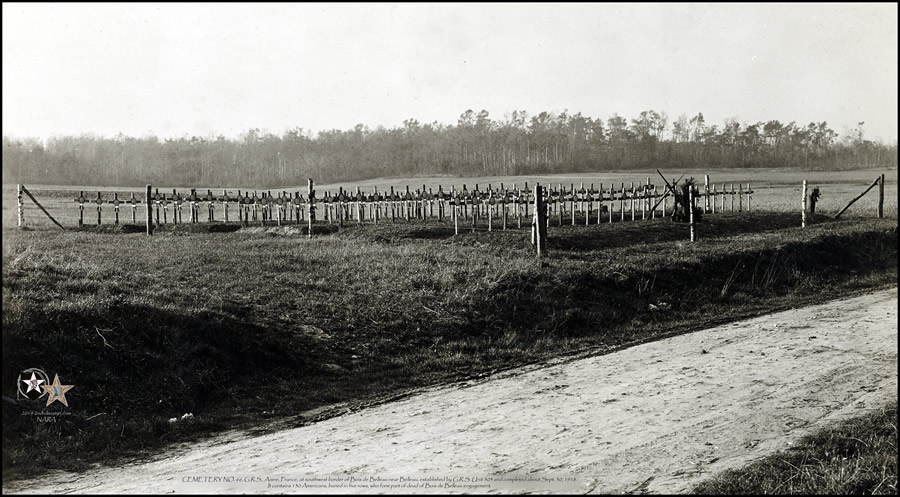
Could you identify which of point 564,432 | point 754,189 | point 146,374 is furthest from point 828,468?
point 754,189

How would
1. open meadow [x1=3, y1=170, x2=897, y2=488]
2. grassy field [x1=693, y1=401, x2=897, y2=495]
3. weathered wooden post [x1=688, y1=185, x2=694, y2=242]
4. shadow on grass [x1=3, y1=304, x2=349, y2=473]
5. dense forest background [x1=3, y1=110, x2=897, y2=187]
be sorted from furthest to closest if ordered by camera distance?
1. dense forest background [x1=3, y1=110, x2=897, y2=187]
2. weathered wooden post [x1=688, y1=185, x2=694, y2=242]
3. open meadow [x1=3, y1=170, x2=897, y2=488]
4. shadow on grass [x1=3, y1=304, x2=349, y2=473]
5. grassy field [x1=693, y1=401, x2=897, y2=495]

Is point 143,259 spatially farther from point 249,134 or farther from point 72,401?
point 249,134

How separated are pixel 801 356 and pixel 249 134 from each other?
104642 mm

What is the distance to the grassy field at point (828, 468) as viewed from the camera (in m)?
6.30

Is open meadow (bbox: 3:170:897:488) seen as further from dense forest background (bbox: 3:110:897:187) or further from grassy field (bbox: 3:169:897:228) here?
dense forest background (bbox: 3:110:897:187)

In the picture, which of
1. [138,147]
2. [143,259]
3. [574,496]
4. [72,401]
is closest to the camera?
[574,496]

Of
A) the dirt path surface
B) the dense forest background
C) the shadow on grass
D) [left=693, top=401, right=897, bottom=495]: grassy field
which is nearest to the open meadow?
the shadow on grass

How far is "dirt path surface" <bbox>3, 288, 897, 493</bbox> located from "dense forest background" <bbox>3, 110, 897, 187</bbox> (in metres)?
59.0

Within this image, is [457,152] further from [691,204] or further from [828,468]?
[828,468]

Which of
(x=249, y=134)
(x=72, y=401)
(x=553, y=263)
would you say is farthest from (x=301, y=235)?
(x=249, y=134)

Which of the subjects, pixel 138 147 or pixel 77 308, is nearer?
pixel 77 308

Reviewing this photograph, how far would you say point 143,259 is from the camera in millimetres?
16438

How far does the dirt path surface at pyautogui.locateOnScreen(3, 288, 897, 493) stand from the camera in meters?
6.45

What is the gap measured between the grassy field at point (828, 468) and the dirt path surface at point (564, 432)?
22 cm
